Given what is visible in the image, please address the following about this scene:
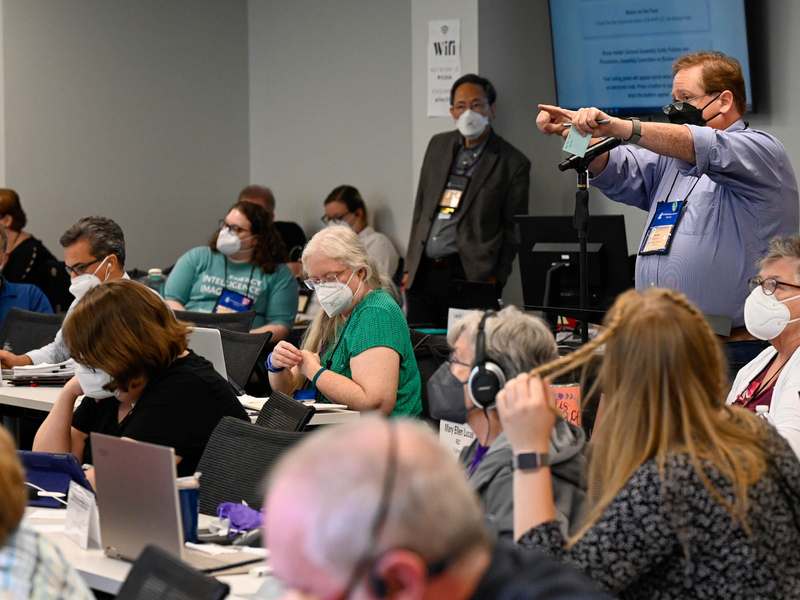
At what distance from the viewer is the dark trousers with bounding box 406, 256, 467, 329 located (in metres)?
6.29

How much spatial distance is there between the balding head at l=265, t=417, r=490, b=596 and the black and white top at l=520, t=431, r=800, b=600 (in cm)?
62

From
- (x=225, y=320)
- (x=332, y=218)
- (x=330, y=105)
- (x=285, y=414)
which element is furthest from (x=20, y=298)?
(x=330, y=105)

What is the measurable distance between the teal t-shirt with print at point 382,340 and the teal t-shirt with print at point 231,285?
1997 millimetres

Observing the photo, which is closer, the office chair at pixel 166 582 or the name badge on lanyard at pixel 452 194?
the office chair at pixel 166 582

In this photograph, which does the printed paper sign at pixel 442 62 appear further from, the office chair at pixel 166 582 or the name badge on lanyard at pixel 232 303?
the office chair at pixel 166 582

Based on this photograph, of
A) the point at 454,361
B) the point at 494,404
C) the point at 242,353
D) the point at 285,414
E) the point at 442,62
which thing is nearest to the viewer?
the point at 494,404

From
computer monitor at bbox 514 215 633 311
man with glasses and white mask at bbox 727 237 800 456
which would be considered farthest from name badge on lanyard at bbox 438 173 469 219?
man with glasses and white mask at bbox 727 237 800 456

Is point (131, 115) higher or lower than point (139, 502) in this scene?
higher

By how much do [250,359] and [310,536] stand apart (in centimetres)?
325

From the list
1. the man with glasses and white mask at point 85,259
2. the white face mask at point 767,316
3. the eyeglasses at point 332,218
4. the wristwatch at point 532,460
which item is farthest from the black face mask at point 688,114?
the eyeglasses at point 332,218

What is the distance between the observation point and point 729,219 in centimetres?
321

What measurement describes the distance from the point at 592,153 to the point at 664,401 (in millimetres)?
1706

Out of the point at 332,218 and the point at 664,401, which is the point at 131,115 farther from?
the point at 664,401

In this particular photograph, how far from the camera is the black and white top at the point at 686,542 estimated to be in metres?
1.53
